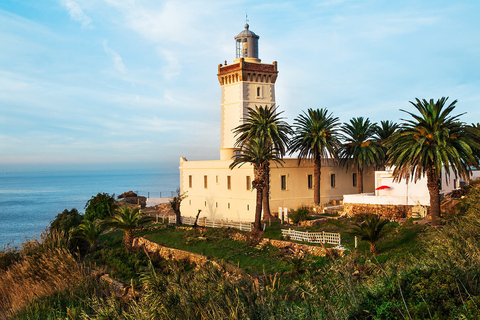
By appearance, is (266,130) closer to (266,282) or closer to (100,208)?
(266,282)

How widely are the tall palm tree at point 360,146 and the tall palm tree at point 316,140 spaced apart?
1.88 meters

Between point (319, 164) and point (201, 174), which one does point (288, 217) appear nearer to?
point (319, 164)

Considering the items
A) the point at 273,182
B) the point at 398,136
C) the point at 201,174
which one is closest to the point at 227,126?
the point at 201,174

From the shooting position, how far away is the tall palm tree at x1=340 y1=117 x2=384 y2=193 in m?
31.5

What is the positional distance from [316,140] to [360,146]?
471 centimetres

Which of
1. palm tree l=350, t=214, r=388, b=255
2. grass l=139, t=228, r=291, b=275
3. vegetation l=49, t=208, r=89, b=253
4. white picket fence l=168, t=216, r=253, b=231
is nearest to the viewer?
palm tree l=350, t=214, r=388, b=255

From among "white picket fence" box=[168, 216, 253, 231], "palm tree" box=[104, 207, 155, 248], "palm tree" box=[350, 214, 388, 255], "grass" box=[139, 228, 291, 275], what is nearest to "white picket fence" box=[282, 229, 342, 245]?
"grass" box=[139, 228, 291, 275]

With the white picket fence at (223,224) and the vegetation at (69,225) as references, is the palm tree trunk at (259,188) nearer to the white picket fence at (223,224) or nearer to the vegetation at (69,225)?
the white picket fence at (223,224)

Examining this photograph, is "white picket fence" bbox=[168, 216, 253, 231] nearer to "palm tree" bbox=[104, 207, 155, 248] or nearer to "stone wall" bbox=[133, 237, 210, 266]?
"stone wall" bbox=[133, 237, 210, 266]

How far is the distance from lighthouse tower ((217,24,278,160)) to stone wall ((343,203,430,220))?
39.8 ft

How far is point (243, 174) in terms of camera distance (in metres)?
31.2

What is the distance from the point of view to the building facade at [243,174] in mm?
31156

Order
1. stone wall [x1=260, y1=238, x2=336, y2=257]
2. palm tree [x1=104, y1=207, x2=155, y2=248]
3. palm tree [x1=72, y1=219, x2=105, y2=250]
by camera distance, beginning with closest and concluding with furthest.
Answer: stone wall [x1=260, y1=238, x2=336, y2=257] → palm tree [x1=104, y1=207, x2=155, y2=248] → palm tree [x1=72, y1=219, x2=105, y2=250]

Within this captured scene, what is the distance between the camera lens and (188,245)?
23.1 m
